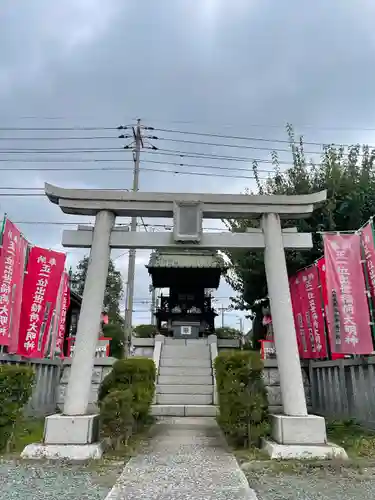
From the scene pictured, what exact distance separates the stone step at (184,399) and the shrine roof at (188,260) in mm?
9512

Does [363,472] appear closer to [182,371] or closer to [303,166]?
[182,371]

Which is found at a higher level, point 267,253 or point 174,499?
point 267,253

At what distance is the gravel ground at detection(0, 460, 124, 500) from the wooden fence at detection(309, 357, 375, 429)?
5.26 metres

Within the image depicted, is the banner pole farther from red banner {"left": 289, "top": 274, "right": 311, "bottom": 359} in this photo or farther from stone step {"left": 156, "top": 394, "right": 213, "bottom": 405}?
stone step {"left": 156, "top": 394, "right": 213, "bottom": 405}

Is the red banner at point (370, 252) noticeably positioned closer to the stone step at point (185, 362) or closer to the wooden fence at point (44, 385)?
the stone step at point (185, 362)

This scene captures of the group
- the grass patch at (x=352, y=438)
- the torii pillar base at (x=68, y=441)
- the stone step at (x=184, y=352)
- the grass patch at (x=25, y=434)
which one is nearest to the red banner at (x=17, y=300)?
the grass patch at (x=25, y=434)

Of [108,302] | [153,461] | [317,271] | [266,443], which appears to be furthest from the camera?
[108,302]

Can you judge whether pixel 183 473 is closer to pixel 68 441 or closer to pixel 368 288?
pixel 68 441

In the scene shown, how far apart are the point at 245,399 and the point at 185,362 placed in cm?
742

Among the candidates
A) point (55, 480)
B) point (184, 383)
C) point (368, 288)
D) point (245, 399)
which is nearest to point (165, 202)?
point (245, 399)

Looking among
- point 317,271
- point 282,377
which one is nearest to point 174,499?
point 282,377

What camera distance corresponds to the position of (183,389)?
1184cm

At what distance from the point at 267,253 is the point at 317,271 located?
388cm

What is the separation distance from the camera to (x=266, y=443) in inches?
251
